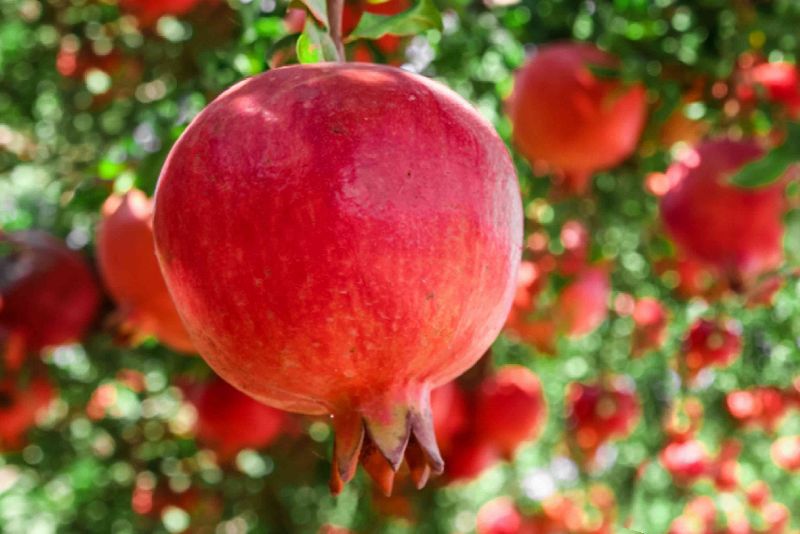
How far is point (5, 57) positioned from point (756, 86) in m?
1.93

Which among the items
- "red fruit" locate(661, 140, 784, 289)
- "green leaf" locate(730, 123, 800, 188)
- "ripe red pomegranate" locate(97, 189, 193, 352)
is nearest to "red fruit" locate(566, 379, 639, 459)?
"red fruit" locate(661, 140, 784, 289)

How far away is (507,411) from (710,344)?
55 centimetres

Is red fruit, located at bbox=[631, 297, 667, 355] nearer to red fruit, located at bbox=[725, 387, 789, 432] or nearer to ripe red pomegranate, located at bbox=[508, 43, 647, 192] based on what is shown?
red fruit, located at bbox=[725, 387, 789, 432]

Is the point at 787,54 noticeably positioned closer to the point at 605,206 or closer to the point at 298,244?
the point at 605,206

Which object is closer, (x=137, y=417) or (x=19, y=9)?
(x=19, y=9)

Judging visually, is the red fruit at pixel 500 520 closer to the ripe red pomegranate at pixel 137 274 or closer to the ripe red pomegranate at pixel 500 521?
the ripe red pomegranate at pixel 500 521

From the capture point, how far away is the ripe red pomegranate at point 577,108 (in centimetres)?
163

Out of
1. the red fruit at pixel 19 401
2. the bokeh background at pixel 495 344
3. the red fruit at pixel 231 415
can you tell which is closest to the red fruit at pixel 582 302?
the bokeh background at pixel 495 344

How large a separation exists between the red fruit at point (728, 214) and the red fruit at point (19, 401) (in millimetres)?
1278

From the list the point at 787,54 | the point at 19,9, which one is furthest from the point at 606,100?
the point at 19,9

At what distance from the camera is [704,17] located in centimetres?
179

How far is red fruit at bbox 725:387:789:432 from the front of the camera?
2.69 metres

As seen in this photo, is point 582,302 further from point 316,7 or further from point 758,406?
point 316,7

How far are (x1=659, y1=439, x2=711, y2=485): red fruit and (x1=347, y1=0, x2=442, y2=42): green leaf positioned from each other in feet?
7.83
